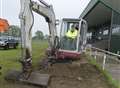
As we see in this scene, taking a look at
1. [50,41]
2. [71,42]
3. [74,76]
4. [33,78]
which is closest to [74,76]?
[74,76]

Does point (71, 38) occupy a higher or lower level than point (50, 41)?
higher

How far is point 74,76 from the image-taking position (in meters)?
13.7

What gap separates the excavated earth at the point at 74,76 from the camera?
38.7 ft

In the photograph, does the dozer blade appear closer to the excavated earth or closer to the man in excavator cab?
the excavated earth

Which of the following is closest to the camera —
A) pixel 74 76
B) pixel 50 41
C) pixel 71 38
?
pixel 74 76

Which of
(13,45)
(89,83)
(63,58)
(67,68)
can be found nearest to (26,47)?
(89,83)

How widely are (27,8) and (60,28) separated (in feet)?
23.1

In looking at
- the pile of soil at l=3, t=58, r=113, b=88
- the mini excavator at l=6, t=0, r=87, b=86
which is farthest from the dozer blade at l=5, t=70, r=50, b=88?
the pile of soil at l=3, t=58, r=113, b=88

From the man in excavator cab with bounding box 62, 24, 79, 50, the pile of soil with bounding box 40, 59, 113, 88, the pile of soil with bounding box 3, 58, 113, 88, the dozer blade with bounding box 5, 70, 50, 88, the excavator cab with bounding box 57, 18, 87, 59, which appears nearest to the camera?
the dozer blade with bounding box 5, 70, 50, 88

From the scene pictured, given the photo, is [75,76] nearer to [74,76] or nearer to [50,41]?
[74,76]

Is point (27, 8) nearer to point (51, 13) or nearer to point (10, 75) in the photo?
point (10, 75)

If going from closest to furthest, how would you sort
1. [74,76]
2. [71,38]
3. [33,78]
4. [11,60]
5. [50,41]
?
[33,78] < [74,76] < [50,41] < [71,38] < [11,60]

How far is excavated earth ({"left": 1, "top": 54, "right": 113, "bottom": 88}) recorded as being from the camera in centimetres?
1179

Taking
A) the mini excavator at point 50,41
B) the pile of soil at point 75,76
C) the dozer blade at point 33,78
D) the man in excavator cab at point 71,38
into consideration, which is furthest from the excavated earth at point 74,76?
the man in excavator cab at point 71,38
